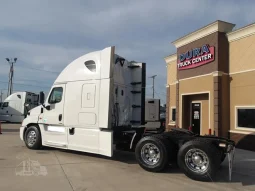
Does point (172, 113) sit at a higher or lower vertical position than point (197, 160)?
higher

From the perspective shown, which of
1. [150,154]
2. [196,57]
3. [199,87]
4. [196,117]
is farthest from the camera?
[196,117]

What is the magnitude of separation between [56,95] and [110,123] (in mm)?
2720

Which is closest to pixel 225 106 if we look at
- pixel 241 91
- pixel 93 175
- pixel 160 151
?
pixel 241 91

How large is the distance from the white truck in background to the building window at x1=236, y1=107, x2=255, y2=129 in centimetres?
2163

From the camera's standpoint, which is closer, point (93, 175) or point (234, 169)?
point (93, 175)

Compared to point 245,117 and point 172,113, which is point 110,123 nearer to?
point 245,117

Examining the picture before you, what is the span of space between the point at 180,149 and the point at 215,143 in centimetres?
91

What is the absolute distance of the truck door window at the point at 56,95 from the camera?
33.5ft

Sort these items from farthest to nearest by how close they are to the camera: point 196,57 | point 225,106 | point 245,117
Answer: point 196,57
point 225,106
point 245,117

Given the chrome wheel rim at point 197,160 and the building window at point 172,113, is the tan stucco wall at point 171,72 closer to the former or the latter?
the building window at point 172,113

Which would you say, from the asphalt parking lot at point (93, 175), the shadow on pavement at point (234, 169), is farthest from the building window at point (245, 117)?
the asphalt parking lot at point (93, 175)

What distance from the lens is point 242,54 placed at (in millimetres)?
→ 13812

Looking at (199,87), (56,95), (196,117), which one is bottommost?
(196,117)

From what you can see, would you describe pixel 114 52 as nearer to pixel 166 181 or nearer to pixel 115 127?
pixel 115 127
